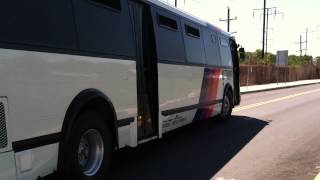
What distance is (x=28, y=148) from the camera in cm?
527

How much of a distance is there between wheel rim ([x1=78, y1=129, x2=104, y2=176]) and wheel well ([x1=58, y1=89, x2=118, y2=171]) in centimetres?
32

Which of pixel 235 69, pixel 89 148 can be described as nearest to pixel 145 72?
pixel 89 148

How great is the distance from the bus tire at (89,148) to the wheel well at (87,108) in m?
0.07

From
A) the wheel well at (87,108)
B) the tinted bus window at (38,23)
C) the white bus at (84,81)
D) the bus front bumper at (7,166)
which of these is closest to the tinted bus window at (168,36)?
the white bus at (84,81)

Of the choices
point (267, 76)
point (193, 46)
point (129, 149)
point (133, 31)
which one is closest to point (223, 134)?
point (193, 46)

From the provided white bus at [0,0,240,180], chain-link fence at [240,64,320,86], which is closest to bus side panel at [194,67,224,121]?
white bus at [0,0,240,180]

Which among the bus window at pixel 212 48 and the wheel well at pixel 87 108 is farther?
the bus window at pixel 212 48

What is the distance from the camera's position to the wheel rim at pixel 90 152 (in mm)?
6520

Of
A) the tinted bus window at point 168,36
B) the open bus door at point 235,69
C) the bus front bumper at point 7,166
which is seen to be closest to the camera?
the bus front bumper at point 7,166

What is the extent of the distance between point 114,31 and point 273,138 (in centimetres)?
531

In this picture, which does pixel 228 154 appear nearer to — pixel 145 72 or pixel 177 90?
pixel 177 90

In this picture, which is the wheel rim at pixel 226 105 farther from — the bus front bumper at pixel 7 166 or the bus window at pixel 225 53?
the bus front bumper at pixel 7 166

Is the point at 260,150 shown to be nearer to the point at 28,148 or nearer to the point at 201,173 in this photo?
the point at 201,173

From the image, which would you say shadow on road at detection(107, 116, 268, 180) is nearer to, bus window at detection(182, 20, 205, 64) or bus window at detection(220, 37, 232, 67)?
bus window at detection(182, 20, 205, 64)
